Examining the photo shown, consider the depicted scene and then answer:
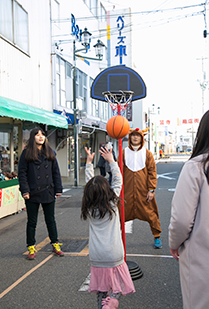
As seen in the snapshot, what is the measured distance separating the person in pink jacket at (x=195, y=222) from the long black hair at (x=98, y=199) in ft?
2.81

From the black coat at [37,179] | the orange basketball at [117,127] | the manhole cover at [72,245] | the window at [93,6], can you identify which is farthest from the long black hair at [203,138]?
the window at [93,6]

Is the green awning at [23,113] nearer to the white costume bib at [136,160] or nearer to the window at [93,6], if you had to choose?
the white costume bib at [136,160]

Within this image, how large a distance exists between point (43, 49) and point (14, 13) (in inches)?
95.1

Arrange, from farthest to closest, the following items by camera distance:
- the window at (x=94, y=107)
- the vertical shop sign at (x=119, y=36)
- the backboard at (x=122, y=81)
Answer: the window at (x=94, y=107), the vertical shop sign at (x=119, y=36), the backboard at (x=122, y=81)

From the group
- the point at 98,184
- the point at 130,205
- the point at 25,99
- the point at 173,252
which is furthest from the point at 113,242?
the point at 25,99

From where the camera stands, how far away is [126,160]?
4.46m

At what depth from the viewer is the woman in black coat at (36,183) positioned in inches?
170

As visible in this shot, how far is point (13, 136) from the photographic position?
32.4ft

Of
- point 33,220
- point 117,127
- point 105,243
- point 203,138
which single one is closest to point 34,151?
point 33,220

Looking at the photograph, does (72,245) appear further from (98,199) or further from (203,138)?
(203,138)

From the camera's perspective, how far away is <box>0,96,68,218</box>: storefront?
277 inches

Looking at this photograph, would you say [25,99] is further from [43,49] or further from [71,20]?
[71,20]

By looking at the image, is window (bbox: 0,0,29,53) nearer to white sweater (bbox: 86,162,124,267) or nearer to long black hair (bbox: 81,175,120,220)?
long black hair (bbox: 81,175,120,220)

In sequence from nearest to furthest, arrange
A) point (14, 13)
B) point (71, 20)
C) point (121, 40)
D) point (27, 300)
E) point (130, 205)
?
point (27, 300) < point (130, 205) < point (14, 13) < point (71, 20) < point (121, 40)
